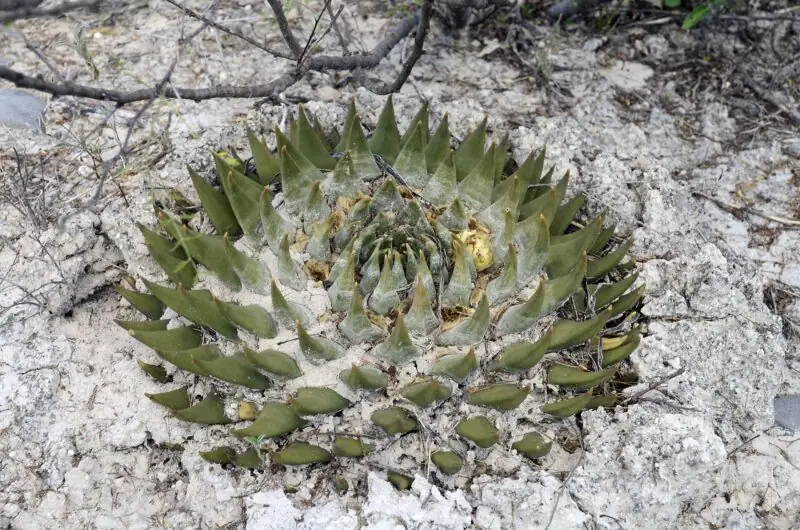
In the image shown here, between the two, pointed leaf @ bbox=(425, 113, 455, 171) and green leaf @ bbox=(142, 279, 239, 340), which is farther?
pointed leaf @ bbox=(425, 113, 455, 171)

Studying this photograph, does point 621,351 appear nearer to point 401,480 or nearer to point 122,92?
point 401,480

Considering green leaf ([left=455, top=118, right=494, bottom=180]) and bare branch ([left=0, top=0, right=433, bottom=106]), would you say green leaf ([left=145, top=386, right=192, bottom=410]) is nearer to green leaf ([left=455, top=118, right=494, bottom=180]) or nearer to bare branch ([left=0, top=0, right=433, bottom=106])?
bare branch ([left=0, top=0, right=433, bottom=106])

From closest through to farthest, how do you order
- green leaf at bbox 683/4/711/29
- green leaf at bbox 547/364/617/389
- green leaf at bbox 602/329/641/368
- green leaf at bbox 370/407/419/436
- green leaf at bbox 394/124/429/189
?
green leaf at bbox 370/407/419/436 → green leaf at bbox 547/364/617/389 → green leaf at bbox 602/329/641/368 → green leaf at bbox 394/124/429/189 → green leaf at bbox 683/4/711/29

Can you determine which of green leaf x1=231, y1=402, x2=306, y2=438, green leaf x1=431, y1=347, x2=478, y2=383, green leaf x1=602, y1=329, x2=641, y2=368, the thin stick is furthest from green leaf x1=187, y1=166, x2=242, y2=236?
the thin stick

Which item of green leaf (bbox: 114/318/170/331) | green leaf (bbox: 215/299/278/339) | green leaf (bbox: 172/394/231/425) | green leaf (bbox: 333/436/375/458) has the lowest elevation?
green leaf (bbox: 333/436/375/458)

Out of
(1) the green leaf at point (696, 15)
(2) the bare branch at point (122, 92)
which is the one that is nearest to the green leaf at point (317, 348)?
(2) the bare branch at point (122, 92)

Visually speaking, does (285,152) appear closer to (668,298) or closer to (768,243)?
(668,298)

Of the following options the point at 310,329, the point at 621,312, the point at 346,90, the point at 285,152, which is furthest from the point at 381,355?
the point at 346,90

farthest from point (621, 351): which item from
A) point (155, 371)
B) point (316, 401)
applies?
point (155, 371)
